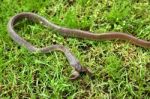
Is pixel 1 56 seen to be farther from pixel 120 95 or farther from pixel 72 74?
pixel 120 95

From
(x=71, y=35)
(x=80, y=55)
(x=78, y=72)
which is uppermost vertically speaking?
(x=71, y=35)

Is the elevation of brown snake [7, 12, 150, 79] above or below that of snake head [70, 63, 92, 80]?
above

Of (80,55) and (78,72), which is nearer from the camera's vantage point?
(78,72)

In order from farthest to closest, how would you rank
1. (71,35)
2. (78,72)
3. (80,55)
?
(71,35), (80,55), (78,72)

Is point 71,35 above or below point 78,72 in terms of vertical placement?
above

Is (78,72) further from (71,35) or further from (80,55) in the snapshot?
(71,35)

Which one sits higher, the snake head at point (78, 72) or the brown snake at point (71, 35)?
the brown snake at point (71, 35)

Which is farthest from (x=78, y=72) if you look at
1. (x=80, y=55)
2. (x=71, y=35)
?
(x=71, y=35)

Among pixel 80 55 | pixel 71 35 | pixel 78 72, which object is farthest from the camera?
pixel 71 35

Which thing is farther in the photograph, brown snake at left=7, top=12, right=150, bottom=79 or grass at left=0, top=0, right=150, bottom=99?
brown snake at left=7, top=12, right=150, bottom=79
